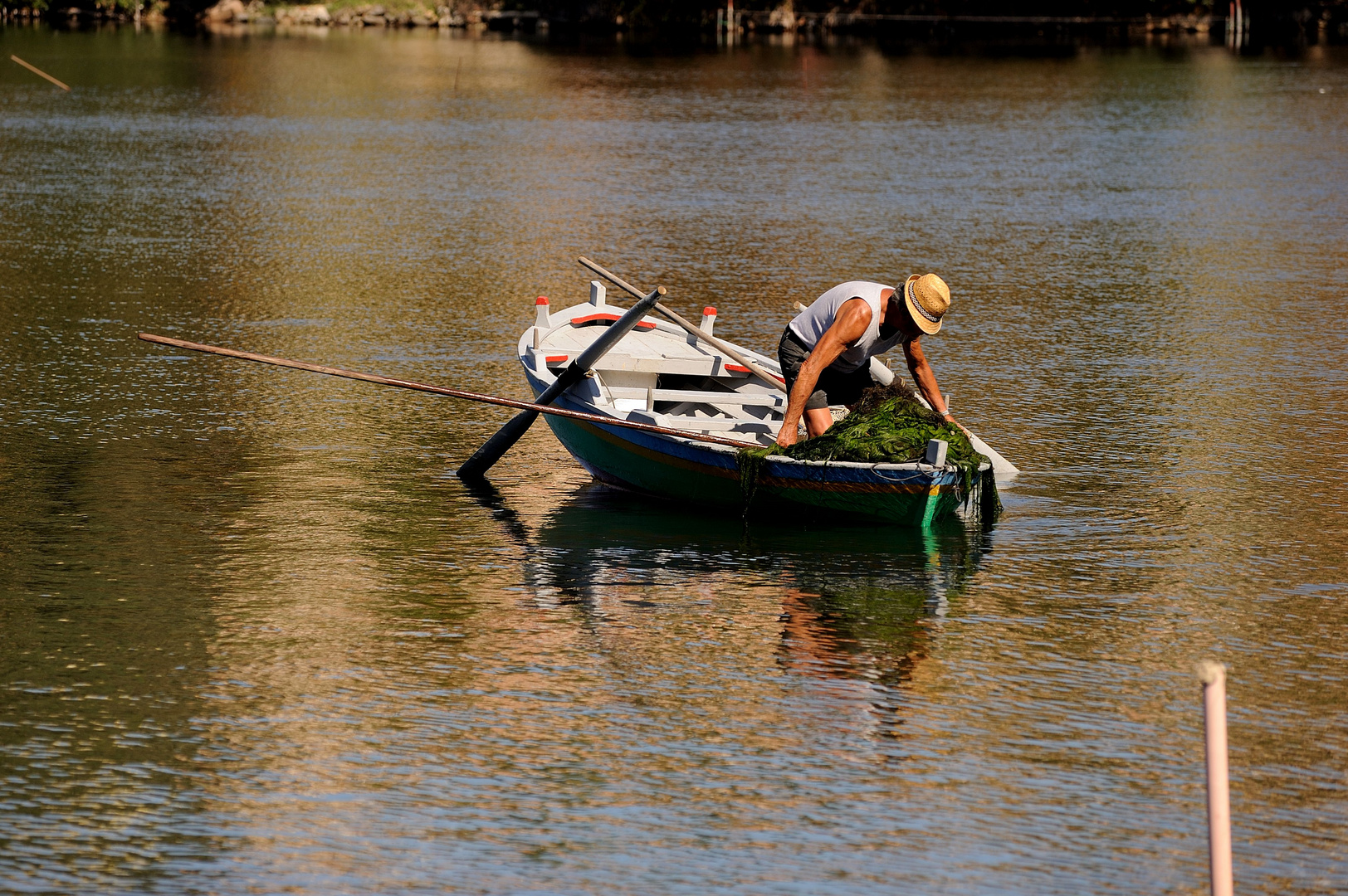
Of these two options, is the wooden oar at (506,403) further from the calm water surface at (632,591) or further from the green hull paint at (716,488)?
the calm water surface at (632,591)

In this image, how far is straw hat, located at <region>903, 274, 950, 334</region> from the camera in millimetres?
10969

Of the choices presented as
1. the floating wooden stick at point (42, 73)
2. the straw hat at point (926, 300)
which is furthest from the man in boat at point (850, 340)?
the floating wooden stick at point (42, 73)

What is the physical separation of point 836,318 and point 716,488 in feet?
4.39

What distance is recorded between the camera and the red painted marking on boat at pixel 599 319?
14.2 metres

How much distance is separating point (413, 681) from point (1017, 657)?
3.06 m

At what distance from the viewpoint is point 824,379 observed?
39.5 feet

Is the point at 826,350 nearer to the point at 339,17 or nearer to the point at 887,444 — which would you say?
the point at 887,444

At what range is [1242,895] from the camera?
658cm

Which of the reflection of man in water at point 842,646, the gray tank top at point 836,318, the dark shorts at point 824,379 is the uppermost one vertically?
the gray tank top at point 836,318

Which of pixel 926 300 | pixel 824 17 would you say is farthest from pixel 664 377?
pixel 824 17

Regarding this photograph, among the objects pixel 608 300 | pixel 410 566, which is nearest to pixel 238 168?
pixel 608 300

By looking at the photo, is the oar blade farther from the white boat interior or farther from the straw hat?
the straw hat

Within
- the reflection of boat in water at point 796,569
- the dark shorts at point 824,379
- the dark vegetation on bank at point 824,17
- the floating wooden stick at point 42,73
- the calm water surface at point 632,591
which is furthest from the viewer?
the dark vegetation on bank at point 824,17

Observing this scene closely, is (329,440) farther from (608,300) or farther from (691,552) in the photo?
(608,300)
